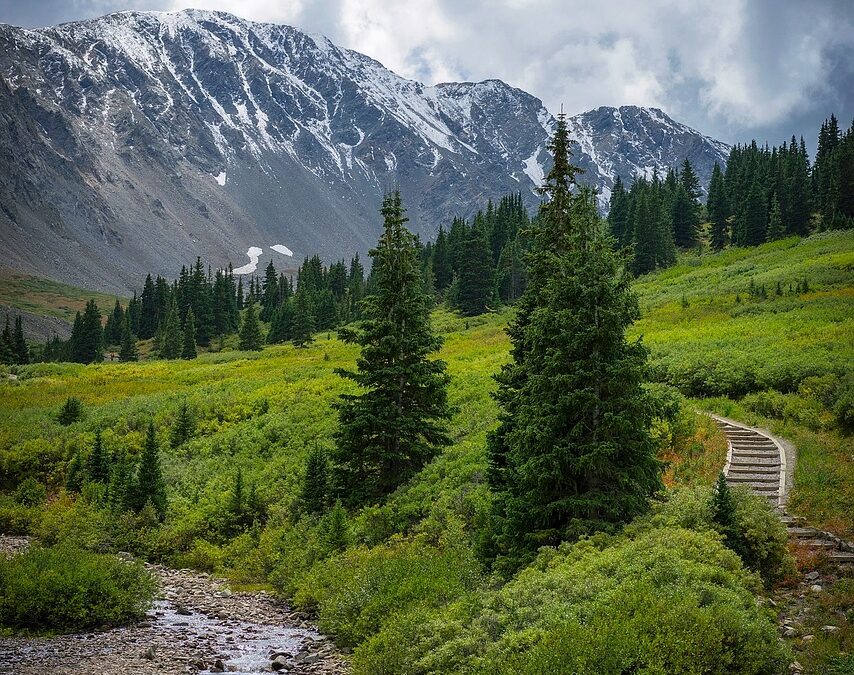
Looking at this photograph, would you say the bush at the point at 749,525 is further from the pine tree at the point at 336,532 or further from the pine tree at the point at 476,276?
the pine tree at the point at 476,276

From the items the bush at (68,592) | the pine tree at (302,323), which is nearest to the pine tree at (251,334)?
the pine tree at (302,323)

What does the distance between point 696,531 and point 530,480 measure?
327 centimetres

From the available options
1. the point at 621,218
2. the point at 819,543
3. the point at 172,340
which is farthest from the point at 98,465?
the point at 621,218

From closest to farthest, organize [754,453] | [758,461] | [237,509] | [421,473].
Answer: [758,461] → [754,453] → [421,473] → [237,509]

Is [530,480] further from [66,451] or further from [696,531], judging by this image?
[66,451]

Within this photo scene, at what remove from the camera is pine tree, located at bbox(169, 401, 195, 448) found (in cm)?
3812

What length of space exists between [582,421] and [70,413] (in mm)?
38271

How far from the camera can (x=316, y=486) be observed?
2425cm

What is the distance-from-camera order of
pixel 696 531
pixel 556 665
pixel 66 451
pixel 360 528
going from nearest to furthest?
1. pixel 556 665
2. pixel 696 531
3. pixel 360 528
4. pixel 66 451

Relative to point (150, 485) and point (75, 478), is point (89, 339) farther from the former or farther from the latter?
point (150, 485)

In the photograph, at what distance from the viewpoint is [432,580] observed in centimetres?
1518

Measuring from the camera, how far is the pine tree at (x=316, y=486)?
24.1 meters

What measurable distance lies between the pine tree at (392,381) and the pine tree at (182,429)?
18294 mm

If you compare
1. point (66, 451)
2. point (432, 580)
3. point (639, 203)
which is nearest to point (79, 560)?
point (432, 580)
